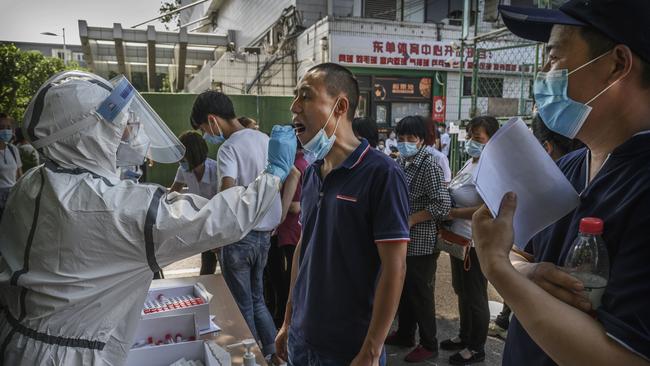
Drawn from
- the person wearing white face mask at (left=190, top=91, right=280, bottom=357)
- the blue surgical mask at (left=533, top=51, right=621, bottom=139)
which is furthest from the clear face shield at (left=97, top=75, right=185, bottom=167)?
the blue surgical mask at (left=533, top=51, right=621, bottom=139)

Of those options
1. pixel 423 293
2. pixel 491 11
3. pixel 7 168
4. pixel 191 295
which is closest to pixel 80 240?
pixel 191 295

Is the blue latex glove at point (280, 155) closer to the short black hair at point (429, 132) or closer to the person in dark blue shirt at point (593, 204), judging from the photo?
the person in dark blue shirt at point (593, 204)

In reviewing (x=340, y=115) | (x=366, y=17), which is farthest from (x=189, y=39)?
(x=340, y=115)

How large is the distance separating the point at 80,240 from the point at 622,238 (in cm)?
146

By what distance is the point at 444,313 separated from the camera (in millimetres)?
4230

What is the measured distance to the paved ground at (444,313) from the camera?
11.1ft

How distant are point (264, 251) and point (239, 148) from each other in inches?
32.9

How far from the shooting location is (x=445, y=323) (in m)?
4.01

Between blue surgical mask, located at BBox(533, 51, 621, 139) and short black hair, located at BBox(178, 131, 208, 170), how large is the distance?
323cm

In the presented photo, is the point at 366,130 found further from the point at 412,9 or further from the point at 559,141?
the point at 412,9

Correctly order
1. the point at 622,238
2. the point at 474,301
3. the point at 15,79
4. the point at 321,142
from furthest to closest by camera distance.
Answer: the point at 15,79
the point at 474,301
the point at 321,142
the point at 622,238

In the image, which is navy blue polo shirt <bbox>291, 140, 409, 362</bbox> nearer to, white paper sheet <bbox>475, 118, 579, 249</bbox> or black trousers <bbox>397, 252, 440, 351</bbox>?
white paper sheet <bbox>475, 118, 579, 249</bbox>

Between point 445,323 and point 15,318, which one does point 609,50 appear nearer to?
point 15,318

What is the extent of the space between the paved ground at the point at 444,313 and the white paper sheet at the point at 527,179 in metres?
2.69
